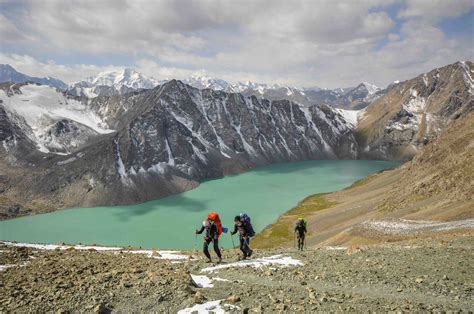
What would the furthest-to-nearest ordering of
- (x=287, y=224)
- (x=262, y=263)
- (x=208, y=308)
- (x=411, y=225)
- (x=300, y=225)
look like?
1. (x=287, y=224)
2. (x=411, y=225)
3. (x=300, y=225)
4. (x=262, y=263)
5. (x=208, y=308)

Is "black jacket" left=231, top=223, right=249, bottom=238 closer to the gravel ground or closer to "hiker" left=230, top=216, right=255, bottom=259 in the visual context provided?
"hiker" left=230, top=216, right=255, bottom=259

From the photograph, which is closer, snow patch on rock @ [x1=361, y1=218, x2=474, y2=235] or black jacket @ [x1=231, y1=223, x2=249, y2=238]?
black jacket @ [x1=231, y1=223, x2=249, y2=238]

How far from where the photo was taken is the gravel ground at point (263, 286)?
546 inches

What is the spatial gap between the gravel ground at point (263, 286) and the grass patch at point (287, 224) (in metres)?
75.1

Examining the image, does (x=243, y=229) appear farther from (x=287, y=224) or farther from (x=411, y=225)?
(x=287, y=224)

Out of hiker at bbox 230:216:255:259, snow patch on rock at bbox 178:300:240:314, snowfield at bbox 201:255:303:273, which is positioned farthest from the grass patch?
snow patch on rock at bbox 178:300:240:314

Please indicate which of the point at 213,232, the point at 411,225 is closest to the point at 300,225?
the point at 213,232

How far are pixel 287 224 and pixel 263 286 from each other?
100731 mm

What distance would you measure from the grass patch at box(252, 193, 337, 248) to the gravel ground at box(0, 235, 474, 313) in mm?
75113

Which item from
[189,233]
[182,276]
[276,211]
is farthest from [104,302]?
[276,211]

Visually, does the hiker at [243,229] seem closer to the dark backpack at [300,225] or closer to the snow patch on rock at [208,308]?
the snow patch on rock at [208,308]

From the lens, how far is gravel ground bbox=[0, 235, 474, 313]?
45.5 feet

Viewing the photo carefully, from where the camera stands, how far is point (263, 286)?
16859mm

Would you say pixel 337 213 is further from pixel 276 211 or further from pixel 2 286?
pixel 2 286
